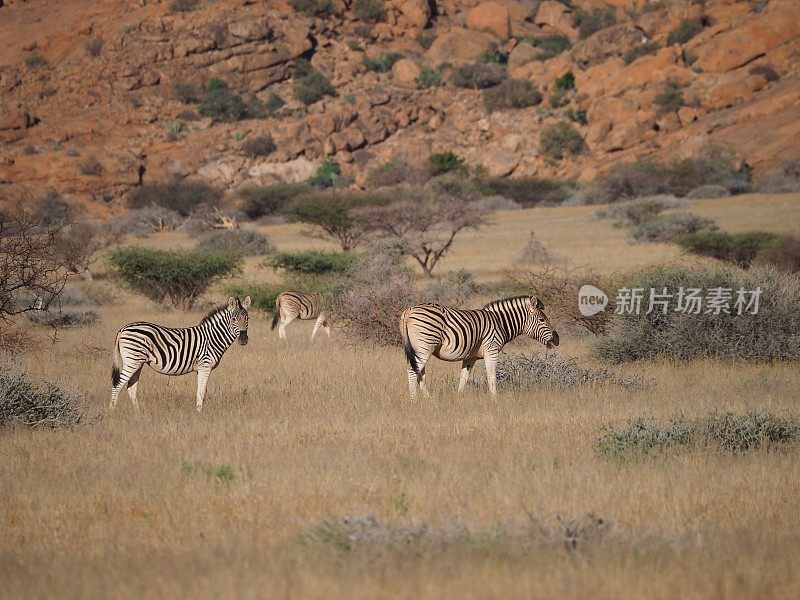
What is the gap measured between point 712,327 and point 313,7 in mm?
98733

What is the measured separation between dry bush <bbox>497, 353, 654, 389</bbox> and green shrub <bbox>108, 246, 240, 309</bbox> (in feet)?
45.6

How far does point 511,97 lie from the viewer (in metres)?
92.4

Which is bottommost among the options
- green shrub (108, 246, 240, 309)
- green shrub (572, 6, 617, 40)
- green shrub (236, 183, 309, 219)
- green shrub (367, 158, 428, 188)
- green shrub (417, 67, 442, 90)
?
green shrub (108, 246, 240, 309)

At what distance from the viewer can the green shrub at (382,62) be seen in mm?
103688

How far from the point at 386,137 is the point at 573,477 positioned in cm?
8437

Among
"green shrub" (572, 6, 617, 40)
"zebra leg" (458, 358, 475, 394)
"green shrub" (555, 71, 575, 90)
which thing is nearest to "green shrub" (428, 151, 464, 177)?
"green shrub" (555, 71, 575, 90)

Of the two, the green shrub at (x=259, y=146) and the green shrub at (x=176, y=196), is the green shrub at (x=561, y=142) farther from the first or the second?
the green shrub at (x=176, y=196)

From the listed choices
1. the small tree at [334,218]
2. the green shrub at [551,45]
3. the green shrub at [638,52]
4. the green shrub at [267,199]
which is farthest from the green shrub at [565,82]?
the small tree at [334,218]

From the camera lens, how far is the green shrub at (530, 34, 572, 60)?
344ft

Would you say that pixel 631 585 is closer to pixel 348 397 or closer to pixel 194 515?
pixel 194 515

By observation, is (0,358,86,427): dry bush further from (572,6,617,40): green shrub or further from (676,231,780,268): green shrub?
(572,6,617,40): green shrub

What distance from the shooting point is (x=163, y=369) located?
12.6m

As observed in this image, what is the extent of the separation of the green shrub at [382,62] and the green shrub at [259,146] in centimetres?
1906

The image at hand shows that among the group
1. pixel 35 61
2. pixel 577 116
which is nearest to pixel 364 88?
pixel 577 116
